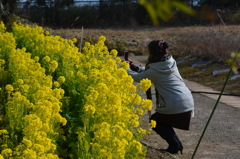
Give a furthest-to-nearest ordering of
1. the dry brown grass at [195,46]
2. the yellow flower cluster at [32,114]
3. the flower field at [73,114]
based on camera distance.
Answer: the dry brown grass at [195,46] < the flower field at [73,114] < the yellow flower cluster at [32,114]

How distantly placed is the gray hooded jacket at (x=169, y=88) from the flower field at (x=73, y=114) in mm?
268

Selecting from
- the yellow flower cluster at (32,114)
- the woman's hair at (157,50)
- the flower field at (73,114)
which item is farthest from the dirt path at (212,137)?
the yellow flower cluster at (32,114)

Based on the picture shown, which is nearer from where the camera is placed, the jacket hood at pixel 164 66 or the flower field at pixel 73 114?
the flower field at pixel 73 114

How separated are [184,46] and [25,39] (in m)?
6.62

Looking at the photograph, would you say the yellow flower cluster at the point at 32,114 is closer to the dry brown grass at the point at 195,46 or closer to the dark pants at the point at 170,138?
the dark pants at the point at 170,138

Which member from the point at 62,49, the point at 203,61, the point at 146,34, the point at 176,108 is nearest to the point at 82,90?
Result: the point at 176,108

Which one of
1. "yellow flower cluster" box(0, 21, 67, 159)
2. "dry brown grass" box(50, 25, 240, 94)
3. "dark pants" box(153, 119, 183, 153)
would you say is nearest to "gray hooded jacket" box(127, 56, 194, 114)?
"dark pants" box(153, 119, 183, 153)

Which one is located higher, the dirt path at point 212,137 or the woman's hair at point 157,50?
the woman's hair at point 157,50

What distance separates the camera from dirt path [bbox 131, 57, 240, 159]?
5068 mm

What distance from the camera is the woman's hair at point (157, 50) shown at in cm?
505

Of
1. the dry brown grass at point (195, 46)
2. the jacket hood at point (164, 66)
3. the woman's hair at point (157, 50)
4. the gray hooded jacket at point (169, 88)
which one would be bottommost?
the dry brown grass at point (195, 46)

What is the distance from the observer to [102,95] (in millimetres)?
3848

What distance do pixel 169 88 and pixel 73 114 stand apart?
3.47 feet

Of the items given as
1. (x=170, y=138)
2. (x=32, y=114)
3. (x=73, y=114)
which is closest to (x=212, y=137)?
(x=170, y=138)
